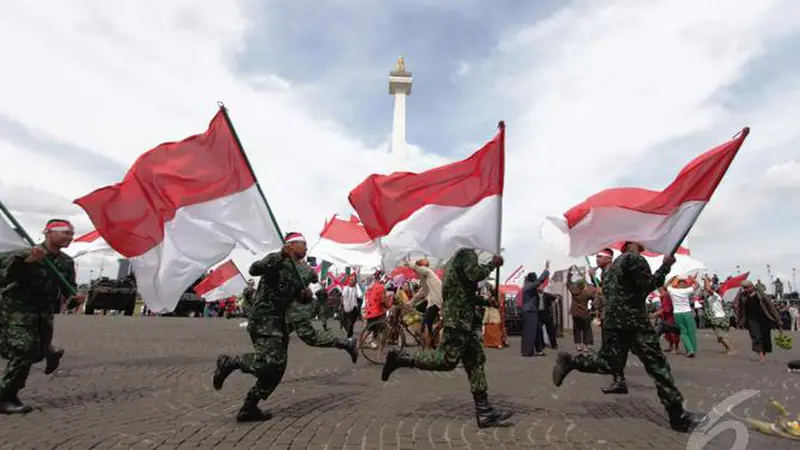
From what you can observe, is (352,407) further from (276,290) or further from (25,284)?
(25,284)

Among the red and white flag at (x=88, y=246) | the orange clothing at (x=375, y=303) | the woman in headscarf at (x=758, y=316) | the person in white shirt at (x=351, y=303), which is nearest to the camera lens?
the red and white flag at (x=88, y=246)

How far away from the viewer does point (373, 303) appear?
36.2ft

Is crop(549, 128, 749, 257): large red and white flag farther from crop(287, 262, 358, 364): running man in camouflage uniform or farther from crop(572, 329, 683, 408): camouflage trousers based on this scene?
crop(287, 262, 358, 364): running man in camouflage uniform

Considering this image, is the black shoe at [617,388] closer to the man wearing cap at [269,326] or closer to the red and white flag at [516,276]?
the man wearing cap at [269,326]

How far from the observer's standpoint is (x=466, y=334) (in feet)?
16.6

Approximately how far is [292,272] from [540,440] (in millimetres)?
2818

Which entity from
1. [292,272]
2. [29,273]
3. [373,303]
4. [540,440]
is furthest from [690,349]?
[29,273]

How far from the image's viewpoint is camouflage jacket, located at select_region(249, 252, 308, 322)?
207 inches

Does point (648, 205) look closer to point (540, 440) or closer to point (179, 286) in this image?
point (540, 440)

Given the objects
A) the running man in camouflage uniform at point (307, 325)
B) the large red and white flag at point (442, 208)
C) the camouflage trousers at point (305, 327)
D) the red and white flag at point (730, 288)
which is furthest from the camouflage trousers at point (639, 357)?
the red and white flag at point (730, 288)

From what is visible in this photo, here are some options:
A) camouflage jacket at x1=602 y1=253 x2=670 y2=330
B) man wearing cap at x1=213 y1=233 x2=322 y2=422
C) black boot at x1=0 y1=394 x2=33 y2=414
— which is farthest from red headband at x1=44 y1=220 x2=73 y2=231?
camouflage jacket at x1=602 y1=253 x2=670 y2=330

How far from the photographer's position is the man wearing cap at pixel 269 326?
5.01m

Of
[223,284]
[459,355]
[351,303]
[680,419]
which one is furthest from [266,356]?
[223,284]

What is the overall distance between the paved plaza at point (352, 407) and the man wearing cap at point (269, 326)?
11.3 inches
